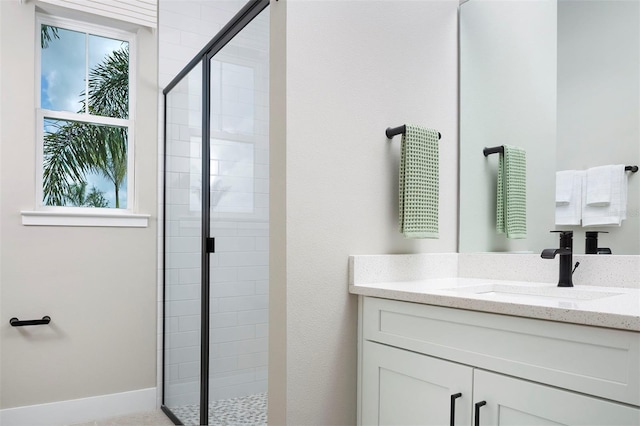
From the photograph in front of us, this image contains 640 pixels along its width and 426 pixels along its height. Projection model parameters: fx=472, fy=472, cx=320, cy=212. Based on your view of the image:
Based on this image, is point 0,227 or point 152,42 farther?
point 152,42

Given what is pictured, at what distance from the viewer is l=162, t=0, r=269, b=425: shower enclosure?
1.80m

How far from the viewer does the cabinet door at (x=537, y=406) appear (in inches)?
39.1

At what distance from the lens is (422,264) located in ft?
6.02

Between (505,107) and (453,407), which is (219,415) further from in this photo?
(505,107)

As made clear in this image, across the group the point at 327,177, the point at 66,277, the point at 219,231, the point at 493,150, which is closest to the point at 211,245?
the point at 219,231

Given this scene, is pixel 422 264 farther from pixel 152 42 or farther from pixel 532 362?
pixel 152 42

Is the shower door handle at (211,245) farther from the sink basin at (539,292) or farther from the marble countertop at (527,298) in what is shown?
the sink basin at (539,292)

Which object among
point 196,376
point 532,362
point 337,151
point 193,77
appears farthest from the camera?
point 193,77

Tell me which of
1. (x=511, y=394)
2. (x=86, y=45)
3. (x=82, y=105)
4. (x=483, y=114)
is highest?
(x=86, y=45)

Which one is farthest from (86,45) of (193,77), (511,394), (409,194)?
(511,394)

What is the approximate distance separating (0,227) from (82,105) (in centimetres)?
82

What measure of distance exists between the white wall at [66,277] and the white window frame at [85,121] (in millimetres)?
44

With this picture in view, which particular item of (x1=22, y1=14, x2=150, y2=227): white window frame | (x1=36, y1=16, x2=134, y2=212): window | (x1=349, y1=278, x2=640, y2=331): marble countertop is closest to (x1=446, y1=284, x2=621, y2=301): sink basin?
(x1=349, y1=278, x2=640, y2=331): marble countertop

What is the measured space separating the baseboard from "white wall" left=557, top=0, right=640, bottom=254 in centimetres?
253
